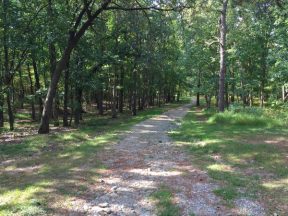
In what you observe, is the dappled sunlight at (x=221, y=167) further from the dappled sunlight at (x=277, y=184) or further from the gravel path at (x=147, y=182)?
the dappled sunlight at (x=277, y=184)

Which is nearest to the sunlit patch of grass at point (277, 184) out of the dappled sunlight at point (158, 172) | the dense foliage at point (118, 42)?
the dappled sunlight at point (158, 172)

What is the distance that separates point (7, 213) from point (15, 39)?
13367mm

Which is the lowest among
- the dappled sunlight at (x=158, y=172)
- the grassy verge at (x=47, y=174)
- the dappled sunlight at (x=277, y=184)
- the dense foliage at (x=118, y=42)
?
the dappled sunlight at (x=277, y=184)

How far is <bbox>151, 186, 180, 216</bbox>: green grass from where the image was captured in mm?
6191

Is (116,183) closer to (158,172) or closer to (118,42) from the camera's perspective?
(158,172)

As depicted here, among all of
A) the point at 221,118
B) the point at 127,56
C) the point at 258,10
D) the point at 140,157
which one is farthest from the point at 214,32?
the point at 140,157

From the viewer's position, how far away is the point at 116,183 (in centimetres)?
803

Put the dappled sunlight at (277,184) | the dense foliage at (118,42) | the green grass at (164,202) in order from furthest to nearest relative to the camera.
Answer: the dense foliage at (118,42)
the dappled sunlight at (277,184)
the green grass at (164,202)

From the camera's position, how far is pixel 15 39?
17641 millimetres

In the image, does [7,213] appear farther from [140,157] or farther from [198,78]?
[198,78]

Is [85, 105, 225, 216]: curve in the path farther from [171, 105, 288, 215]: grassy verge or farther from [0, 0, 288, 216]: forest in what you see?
[171, 105, 288, 215]: grassy verge

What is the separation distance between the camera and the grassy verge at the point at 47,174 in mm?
6602

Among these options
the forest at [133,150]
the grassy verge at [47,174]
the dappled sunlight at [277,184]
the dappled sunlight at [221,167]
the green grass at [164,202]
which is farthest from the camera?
the dappled sunlight at [221,167]

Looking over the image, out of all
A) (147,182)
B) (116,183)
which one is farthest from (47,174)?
(147,182)
